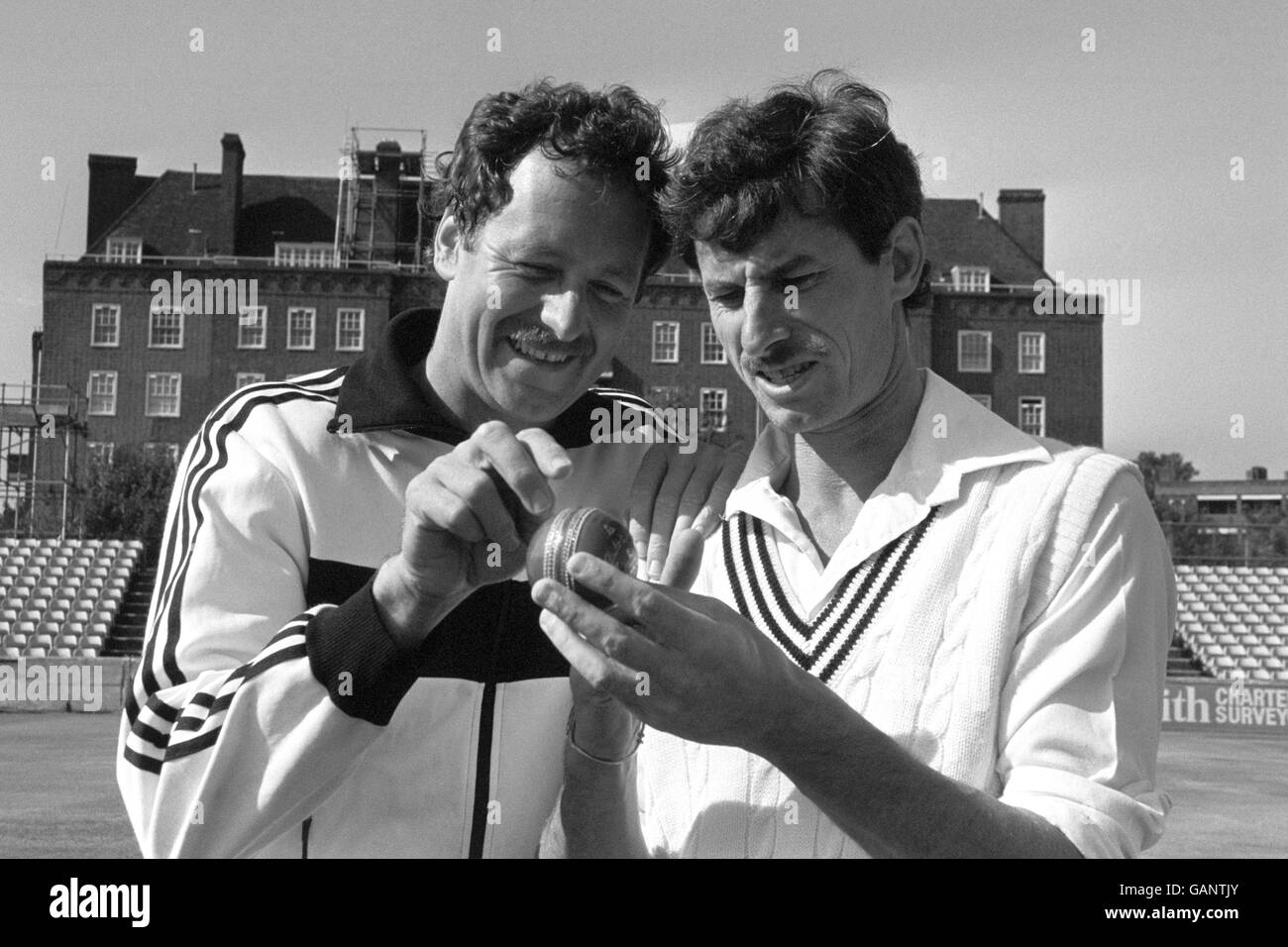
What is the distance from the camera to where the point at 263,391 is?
3.21m

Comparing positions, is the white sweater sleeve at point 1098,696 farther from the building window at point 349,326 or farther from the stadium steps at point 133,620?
the building window at point 349,326

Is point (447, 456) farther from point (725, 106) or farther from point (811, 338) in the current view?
point (725, 106)

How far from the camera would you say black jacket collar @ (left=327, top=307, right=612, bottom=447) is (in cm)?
316

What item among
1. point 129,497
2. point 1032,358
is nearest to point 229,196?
point 129,497

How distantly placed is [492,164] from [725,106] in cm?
61

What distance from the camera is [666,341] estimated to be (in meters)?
56.1

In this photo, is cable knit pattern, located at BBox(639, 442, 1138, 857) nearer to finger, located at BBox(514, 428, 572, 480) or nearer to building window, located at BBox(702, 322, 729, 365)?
finger, located at BBox(514, 428, 572, 480)

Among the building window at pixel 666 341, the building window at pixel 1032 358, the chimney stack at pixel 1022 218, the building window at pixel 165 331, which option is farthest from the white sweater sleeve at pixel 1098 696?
the chimney stack at pixel 1022 218

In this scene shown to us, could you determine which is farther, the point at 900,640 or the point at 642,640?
the point at 900,640

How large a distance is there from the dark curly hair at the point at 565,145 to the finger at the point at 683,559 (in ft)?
2.97

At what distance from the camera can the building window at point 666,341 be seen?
55969 mm
